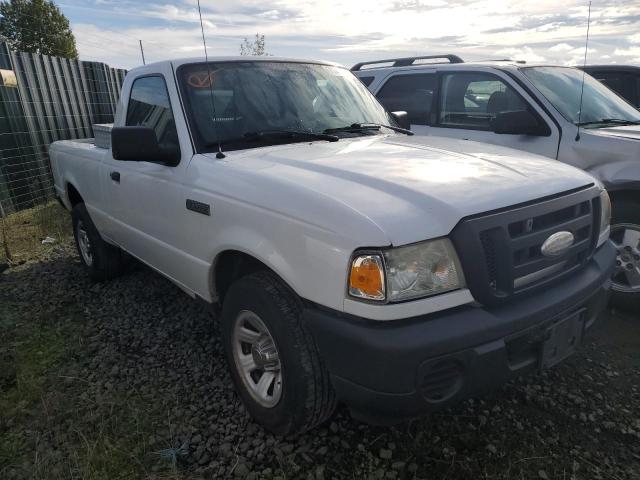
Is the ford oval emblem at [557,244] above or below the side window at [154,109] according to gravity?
below

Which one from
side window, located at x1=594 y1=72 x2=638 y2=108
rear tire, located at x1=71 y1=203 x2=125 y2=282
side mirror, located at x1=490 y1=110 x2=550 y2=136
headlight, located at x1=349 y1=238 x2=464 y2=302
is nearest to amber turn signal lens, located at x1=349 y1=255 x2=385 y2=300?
headlight, located at x1=349 y1=238 x2=464 y2=302

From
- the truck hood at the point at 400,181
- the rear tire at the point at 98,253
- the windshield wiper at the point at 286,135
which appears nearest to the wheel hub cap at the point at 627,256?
the truck hood at the point at 400,181

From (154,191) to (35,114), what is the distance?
20.5 ft

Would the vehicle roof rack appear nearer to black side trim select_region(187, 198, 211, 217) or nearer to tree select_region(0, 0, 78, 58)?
black side trim select_region(187, 198, 211, 217)

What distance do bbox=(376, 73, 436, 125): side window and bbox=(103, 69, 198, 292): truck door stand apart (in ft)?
9.36

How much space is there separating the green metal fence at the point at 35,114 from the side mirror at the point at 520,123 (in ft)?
22.4

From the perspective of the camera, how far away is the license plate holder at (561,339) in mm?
2055

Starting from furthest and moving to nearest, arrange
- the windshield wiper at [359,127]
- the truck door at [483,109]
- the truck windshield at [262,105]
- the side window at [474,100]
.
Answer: the side window at [474,100] < the truck door at [483,109] < the windshield wiper at [359,127] < the truck windshield at [262,105]

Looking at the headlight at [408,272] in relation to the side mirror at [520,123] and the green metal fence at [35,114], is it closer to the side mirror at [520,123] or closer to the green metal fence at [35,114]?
the side mirror at [520,123]

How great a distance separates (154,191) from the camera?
10.1 ft

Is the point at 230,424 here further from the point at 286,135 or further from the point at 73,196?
the point at 73,196

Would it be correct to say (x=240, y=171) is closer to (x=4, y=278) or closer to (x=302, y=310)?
(x=302, y=310)

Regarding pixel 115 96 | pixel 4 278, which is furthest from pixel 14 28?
pixel 4 278

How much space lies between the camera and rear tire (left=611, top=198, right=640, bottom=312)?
3.58 meters
